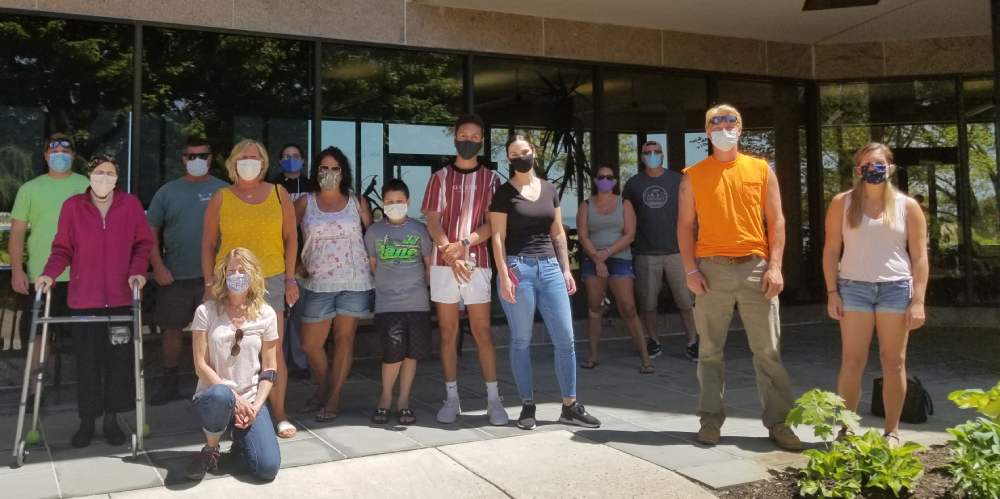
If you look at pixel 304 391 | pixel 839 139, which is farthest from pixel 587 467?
pixel 839 139

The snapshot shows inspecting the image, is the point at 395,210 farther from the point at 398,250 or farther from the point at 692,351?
the point at 692,351

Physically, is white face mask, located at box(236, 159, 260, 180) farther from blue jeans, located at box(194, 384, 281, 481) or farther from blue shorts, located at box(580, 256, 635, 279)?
blue shorts, located at box(580, 256, 635, 279)

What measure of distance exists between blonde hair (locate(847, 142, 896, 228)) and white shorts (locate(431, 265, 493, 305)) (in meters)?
2.25

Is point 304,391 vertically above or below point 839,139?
below

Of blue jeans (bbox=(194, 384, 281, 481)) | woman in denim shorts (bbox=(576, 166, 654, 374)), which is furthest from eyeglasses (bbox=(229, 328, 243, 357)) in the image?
woman in denim shorts (bbox=(576, 166, 654, 374))

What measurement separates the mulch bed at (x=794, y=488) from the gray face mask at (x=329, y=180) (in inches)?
122

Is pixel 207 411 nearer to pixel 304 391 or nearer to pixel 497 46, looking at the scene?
pixel 304 391

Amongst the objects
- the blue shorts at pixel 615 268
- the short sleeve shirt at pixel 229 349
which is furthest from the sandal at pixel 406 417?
the blue shorts at pixel 615 268

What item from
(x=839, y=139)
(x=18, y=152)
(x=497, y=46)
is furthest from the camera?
(x=839, y=139)

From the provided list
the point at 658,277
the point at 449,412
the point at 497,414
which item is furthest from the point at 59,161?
the point at 658,277

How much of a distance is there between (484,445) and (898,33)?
8.38m

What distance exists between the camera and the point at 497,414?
16.9 feet

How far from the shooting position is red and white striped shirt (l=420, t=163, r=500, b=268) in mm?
5172

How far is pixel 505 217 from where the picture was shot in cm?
500
